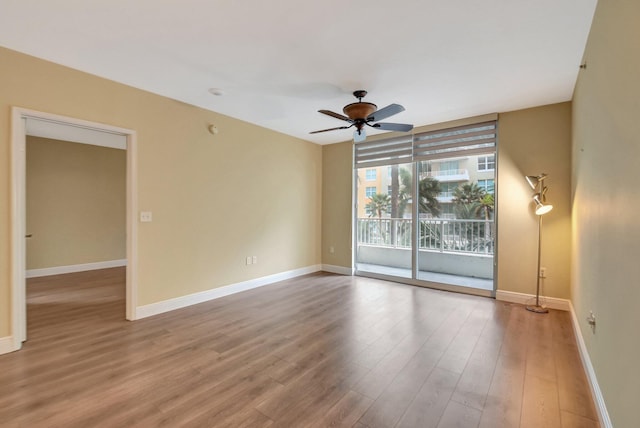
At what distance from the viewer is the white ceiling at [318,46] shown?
2.06 metres

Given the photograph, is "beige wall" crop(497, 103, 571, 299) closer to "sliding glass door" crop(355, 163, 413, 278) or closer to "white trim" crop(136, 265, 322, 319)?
"sliding glass door" crop(355, 163, 413, 278)

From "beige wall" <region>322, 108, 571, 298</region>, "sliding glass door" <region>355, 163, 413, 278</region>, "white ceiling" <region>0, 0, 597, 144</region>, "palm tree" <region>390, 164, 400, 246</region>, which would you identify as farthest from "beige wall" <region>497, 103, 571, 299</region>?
"palm tree" <region>390, 164, 400, 246</region>

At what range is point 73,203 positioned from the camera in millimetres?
6043

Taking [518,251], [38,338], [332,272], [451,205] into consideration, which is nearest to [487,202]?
[451,205]

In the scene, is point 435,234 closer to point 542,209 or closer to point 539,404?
point 542,209

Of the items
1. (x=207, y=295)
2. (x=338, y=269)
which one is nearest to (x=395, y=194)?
(x=338, y=269)

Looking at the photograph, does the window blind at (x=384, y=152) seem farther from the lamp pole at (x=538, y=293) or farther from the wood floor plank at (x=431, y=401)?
the wood floor plank at (x=431, y=401)

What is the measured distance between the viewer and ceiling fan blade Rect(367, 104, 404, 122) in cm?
297

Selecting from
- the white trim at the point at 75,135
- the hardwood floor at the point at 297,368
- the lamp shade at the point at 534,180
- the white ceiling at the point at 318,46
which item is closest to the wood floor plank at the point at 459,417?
the hardwood floor at the point at 297,368

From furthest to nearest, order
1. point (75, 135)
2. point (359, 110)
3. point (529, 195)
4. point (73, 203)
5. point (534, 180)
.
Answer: point (73, 203) → point (75, 135) → point (529, 195) → point (534, 180) → point (359, 110)

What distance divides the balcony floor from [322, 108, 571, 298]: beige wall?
2.12 feet

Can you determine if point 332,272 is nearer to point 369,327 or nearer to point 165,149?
point 369,327

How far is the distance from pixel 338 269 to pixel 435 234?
2033 mm

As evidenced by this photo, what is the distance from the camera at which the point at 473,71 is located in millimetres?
2959
